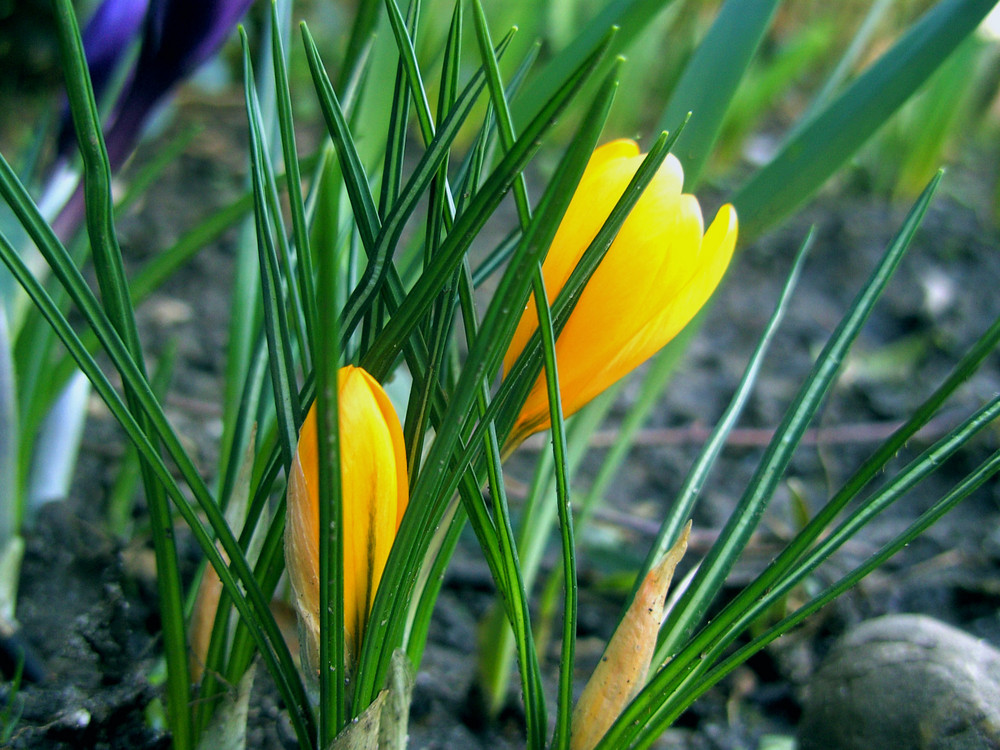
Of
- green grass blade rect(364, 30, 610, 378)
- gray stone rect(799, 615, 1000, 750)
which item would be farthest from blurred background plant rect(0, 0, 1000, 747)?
gray stone rect(799, 615, 1000, 750)

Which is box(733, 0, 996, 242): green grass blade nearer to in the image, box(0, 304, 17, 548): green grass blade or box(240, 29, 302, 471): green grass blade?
box(240, 29, 302, 471): green grass blade

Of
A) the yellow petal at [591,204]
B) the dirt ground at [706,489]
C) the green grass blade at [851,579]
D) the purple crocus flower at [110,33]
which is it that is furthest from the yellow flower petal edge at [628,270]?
the purple crocus flower at [110,33]

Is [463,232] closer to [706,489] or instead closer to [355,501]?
[355,501]

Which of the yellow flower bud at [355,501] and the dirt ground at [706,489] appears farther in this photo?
the dirt ground at [706,489]

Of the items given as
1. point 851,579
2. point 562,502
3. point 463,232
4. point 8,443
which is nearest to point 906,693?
point 851,579

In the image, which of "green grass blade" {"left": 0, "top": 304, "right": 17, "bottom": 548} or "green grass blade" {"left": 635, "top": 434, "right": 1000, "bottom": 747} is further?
"green grass blade" {"left": 0, "top": 304, "right": 17, "bottom": 548}

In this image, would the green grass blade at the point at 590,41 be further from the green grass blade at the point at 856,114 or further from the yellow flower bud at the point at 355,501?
the yellow flower bud at the point at 355,501

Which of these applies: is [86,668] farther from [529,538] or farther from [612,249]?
[612,249]
